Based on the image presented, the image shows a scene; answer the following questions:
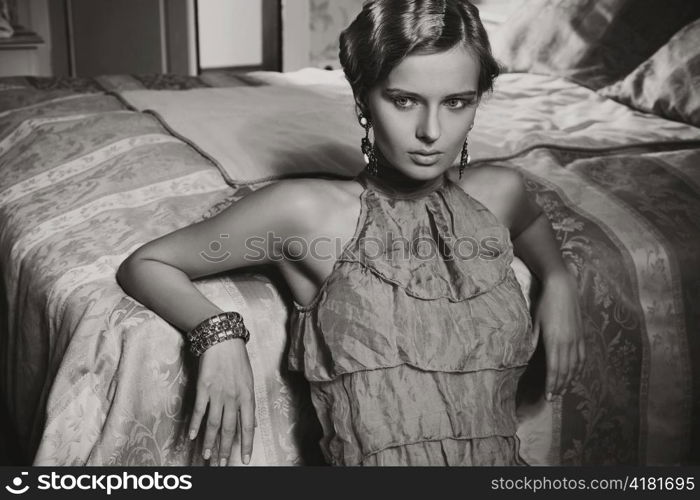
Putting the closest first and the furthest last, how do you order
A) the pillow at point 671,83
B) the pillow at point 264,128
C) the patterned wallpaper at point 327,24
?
the pillow at point 264,128 < the pillow at point 671,83 < the patterned wallpaper at point 327,24

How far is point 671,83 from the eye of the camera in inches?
99.0

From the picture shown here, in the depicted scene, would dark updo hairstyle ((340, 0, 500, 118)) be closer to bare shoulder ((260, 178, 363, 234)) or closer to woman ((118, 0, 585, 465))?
woman ((118, 0, 585, 465))

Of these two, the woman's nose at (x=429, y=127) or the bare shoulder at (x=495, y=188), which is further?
the bare shoulder at (x=495, y=188)

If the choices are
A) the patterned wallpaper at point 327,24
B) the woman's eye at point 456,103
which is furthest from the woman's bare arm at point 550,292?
the patterned wallpaper at point 327,24

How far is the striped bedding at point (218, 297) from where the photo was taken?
4.34 ft

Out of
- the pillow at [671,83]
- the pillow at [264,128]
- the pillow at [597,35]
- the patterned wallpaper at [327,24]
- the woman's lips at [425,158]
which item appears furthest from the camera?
the patterned wallpaper at [327,24]

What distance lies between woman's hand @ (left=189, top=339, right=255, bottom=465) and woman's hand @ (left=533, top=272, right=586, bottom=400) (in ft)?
1.81

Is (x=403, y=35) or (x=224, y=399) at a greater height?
(x=403, y=35)

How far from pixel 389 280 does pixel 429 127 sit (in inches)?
9.7

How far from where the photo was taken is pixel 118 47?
5.55 meters

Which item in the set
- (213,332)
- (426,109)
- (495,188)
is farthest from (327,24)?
(213,332)

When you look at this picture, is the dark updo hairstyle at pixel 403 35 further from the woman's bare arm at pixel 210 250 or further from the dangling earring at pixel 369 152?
the woman's bare arm at pixel 210 250

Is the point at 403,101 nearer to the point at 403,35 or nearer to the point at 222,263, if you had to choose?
the point at 403,35

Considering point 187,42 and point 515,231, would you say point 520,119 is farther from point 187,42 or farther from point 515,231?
point 187,42
